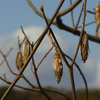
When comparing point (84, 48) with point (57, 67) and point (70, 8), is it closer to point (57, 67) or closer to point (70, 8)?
point (57, 67)

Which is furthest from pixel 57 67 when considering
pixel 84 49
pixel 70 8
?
pixel 70 8

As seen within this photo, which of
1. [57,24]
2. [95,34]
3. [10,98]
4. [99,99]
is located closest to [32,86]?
[57,24]

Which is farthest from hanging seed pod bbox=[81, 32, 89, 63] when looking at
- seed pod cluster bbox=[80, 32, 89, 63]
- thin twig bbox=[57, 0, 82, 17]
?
thin twig bbox=[57, 0, 82, 17]

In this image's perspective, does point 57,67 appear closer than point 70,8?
Yes

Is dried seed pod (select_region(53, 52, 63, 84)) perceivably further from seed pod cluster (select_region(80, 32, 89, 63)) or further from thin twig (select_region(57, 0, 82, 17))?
thin twig (select_region(57, 0, 82, 17))

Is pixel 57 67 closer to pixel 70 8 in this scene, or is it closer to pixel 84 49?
pixel 84 49

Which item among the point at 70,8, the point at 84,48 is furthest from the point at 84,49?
the point at 70,8

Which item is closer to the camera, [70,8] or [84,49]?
[84,49]

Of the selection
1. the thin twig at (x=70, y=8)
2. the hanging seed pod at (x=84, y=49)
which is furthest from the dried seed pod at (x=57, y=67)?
the thin twig at (x=70, y=8)

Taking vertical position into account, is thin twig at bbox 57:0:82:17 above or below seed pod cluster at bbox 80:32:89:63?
above

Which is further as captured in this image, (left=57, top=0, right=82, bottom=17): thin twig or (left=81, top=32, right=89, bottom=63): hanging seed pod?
(left=57, top=0, right=82, bottom=17): thin twig

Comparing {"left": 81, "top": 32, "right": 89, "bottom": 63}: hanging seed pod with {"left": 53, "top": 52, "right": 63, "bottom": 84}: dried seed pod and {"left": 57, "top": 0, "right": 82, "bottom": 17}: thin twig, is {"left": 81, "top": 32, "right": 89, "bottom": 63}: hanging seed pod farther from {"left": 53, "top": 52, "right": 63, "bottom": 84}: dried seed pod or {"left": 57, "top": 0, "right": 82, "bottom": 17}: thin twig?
{"left": 57, "top": 0, "right": 82, "bottom": 17}: thin twig

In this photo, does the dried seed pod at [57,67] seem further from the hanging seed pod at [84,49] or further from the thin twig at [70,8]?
the thin twig at [70,8]
